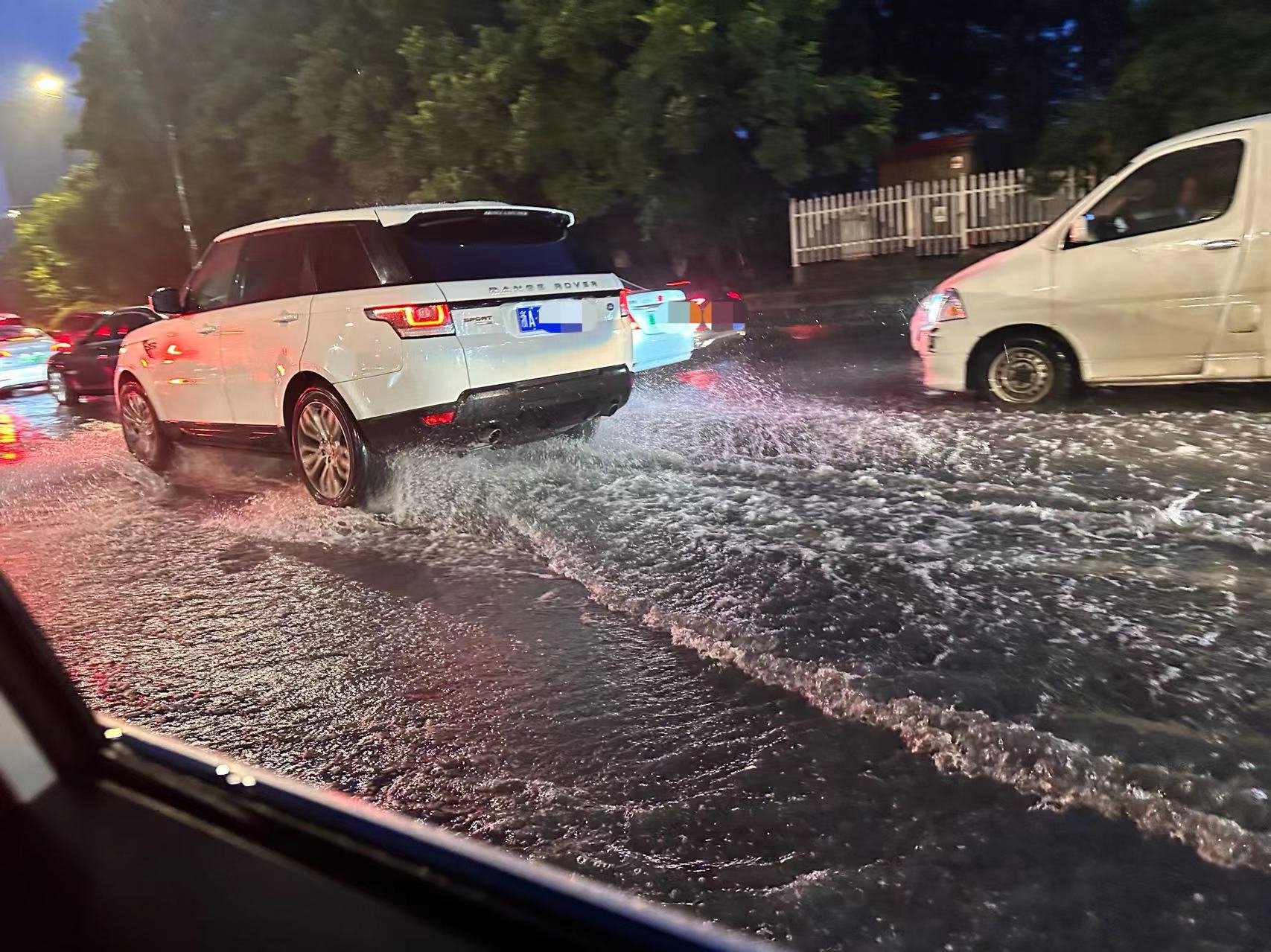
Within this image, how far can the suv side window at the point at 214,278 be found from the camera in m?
6.94

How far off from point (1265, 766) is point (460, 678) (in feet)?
8.71

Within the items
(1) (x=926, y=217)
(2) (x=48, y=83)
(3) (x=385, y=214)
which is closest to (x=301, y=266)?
(3) (x=385, y=214)

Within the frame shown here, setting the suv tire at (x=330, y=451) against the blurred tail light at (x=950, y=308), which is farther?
the blurred tail light at (x=950, y=308)

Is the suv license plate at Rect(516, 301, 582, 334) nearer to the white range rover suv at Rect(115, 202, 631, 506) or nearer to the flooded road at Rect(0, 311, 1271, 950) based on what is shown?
the white range rover suv at Rect(115, 202, 631, 506)

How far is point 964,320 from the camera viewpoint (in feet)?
25.2

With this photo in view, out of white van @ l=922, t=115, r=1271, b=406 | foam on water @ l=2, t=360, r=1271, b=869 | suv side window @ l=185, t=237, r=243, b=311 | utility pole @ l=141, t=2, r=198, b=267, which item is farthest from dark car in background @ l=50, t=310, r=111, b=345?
white van @ l=922, t=115, r=1271, b=406

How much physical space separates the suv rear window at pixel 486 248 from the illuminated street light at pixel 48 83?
26.9 m

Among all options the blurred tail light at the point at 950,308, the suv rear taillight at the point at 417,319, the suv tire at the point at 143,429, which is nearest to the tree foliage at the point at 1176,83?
the blurred tail light at the point at 950,308

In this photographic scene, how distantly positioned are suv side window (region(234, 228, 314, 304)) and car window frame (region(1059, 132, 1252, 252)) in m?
5.40

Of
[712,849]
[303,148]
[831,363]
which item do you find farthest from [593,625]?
[303,148]

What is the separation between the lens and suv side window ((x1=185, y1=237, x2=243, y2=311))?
6.94 meters

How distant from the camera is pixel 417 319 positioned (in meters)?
5.61

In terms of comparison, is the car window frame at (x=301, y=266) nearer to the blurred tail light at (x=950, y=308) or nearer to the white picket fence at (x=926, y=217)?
the blurred tail light at (x=950, y=308)

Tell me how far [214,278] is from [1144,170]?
6755 mm
